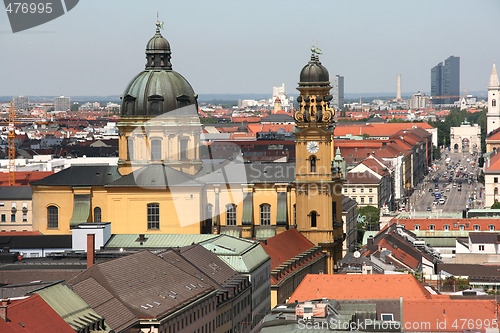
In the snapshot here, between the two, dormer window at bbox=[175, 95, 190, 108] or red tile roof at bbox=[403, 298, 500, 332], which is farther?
dormer window at bbox=[175, 95, 190, 108]

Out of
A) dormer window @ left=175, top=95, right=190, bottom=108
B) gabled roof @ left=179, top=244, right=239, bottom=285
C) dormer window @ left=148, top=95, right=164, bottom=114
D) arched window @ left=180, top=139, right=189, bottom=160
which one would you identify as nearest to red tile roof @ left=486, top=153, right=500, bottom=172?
arched window @ left=180, top=139, right=189, bottom=160

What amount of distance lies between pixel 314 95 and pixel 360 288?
3446 cm

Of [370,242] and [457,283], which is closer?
[457,283]

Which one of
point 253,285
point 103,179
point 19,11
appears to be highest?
point 19,11

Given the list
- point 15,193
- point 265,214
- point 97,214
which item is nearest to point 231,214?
point 265,214

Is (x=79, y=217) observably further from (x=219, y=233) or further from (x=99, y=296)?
(x=99, y=296)

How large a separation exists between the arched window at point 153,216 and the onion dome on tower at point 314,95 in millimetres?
13399

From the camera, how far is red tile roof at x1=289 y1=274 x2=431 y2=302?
2803 inches

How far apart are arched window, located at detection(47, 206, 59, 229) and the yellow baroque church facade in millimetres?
80

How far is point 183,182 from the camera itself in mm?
100875

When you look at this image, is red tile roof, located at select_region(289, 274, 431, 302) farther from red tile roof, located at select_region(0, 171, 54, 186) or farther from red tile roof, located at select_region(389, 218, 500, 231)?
red tile roof, located at select_region(0, 171, 54, 186)

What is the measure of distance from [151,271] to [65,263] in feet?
43.6

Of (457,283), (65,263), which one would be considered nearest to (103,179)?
(65,263)

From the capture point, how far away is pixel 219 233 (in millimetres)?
104688
